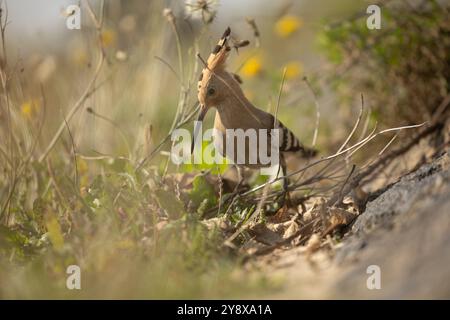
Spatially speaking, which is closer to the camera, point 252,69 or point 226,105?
point 226,105

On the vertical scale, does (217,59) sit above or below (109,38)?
below

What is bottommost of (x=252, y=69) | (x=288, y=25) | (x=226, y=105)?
(x=226, y=105)

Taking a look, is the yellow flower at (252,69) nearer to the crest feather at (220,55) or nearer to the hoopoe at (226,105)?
the hoopoe at (226,105)

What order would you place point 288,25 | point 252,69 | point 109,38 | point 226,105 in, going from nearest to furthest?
point 226,105 < point 109,38 < point 252,69 < point 288,25

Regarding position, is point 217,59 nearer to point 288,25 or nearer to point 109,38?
point 109,38

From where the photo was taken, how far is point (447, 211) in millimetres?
1780

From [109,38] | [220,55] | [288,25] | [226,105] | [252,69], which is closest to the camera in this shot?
[220,55]

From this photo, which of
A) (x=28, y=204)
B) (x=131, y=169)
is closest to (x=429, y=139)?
(x=131, y=169)

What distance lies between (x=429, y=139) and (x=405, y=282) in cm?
220

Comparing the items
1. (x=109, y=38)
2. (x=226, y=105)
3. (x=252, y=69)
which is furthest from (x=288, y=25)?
(x=226, y=105)

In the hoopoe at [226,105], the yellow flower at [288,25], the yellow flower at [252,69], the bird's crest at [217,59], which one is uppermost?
the yellow flower at [288,25]

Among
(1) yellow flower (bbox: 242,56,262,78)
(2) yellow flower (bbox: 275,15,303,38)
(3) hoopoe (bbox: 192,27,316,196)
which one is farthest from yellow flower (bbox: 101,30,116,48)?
(3) hoopoe (bbox: 192,27,316,196)

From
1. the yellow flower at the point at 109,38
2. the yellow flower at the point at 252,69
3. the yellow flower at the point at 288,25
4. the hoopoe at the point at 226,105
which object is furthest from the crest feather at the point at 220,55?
the yellow flower at the point at 288,25

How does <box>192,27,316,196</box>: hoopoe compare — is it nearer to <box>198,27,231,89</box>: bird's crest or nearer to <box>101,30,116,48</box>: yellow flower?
<box>198,27,231,89</box>: bird's crest
